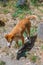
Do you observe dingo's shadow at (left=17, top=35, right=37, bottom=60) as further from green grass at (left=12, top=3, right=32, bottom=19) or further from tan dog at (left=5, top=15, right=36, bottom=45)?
green grass at (left=12, top=3, right=32, bottom=19)

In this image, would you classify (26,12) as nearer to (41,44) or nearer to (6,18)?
(6,18)

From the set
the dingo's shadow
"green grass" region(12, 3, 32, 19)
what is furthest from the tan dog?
"green grass" region(12, 3, 32, 19)

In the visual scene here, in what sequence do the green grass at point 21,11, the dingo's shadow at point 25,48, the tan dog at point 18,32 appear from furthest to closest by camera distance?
the green grass at point 21,11
the dingo's shadow at point 25,48
the tan dog at point 18,32

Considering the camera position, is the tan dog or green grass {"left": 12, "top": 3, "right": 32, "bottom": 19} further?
green grass {"left": 12, "top": 3, "right": 32, "bottom": 19}

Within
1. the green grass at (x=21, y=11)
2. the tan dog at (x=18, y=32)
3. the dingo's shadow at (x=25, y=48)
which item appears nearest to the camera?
the tan dog at (x=18, y=32)

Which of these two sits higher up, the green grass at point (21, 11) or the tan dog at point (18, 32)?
the tan dog at point (18, 32)

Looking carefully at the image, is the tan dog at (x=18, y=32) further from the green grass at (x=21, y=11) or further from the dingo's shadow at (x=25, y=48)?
the green grass at (x=21, y=11)

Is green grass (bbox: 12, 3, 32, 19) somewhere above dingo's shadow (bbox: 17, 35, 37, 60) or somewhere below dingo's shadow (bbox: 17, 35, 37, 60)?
below

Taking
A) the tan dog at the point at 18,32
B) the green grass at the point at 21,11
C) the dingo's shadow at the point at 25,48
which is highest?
the tan dog at the point at 18,32

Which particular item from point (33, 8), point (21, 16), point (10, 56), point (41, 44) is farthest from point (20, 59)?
point (33, 8)

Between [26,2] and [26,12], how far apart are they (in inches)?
29.6

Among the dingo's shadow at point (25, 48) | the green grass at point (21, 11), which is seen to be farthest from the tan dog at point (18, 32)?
the green grass at point (21, 11)

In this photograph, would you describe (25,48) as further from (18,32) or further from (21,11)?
(21,11)

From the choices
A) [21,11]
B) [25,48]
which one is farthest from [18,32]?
[21,11]
